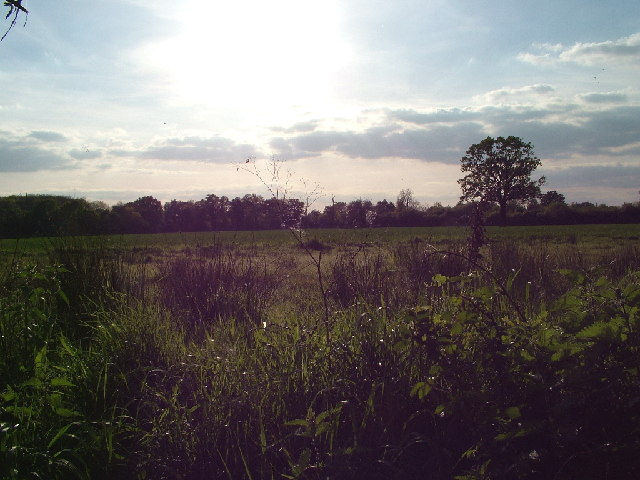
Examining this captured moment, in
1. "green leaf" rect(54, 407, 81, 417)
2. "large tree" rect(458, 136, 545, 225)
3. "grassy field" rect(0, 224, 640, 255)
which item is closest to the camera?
"green leaf" rect(54, 407, 81, 417)

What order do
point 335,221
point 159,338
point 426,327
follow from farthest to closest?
point 335,221 < point 159,338 < point 426,327

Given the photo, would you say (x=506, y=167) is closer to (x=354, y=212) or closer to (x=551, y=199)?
(x=551, y=199)

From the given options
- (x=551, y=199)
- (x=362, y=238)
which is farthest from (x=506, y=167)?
(x=362, y=238)

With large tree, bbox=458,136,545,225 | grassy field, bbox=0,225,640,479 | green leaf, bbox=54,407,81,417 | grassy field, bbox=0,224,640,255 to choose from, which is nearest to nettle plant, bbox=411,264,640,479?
grassy field, bbox=0,225,640,479

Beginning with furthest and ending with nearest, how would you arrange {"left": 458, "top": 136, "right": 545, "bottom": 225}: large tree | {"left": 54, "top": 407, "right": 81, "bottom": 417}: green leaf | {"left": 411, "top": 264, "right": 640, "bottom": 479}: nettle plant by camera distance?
{"left": 458, "top": 136, "right": 545, "bottom": 225}: large tree, {"left": 54, "top": 407, "right": 81, "bottom": 417}: green leaf, {"left": 411, "top": 264, "right": 640, "bottom": 479}: nettle plant

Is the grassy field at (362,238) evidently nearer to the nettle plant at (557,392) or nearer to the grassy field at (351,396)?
the grassy field at (351,396)

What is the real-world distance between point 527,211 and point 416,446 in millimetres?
45361

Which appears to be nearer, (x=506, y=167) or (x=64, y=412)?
(x=64, y=412)

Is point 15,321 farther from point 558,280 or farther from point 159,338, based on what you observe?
point 558,280

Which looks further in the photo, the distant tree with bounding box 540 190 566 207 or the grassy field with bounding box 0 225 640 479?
the distant tree with bounding box 540 190 566 207

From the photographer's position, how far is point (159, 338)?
13.5 ft

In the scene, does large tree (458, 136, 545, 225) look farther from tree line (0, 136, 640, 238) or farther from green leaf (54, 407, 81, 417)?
green leaf (54, 407, 81, 417)

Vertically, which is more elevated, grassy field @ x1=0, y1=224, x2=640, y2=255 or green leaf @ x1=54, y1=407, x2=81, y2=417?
grassy field @ x1=0, y1=224, x2=640, y2=255

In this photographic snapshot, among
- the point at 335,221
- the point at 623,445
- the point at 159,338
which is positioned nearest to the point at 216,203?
the point at 335,221
